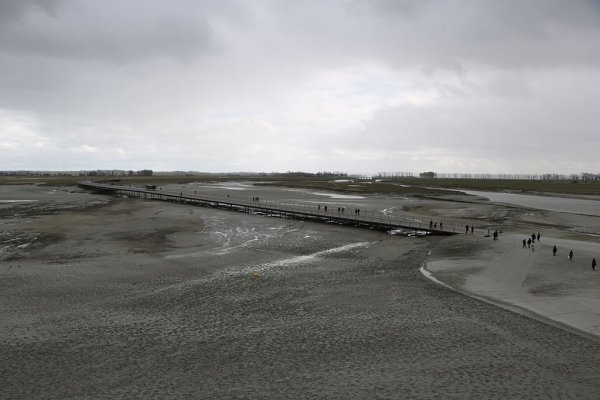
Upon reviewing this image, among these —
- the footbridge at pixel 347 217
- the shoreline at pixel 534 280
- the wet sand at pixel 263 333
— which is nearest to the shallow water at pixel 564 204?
the footbridge at pixel 347 217

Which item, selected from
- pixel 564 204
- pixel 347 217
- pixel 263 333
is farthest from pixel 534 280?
pixel 564 204

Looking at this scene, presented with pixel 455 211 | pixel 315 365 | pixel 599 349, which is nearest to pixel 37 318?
pixel 315 365

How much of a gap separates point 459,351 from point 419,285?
7.64 meters

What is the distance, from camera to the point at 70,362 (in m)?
12.5

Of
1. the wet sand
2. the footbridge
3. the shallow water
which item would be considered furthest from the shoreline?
the shallow water

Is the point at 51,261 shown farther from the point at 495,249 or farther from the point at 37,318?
the point at 495,249

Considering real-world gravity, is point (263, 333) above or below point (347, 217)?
below

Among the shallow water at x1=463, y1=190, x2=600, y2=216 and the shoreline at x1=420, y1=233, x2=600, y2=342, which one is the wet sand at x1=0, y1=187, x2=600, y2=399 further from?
the shallow water at x1=463, y1=190, x2=600, y2=216

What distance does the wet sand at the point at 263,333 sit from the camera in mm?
11352

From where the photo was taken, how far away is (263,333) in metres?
Result: 14.9

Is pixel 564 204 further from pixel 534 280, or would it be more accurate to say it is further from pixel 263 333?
pixel 263 333

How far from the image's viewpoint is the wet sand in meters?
11.4

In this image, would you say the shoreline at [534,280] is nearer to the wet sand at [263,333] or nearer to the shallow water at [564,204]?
the wet sand at [263,333]

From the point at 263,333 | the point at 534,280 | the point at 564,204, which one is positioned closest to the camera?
the point at 263,333
